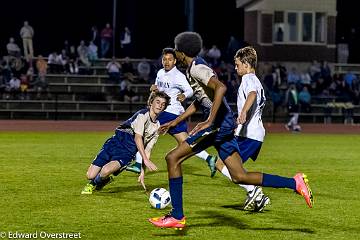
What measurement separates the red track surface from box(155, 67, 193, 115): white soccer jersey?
1652cm

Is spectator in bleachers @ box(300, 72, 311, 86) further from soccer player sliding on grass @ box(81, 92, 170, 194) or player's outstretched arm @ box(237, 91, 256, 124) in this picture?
player's outstretched arm @ box(237, 91, 256, 124)

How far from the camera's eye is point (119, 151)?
13.7m

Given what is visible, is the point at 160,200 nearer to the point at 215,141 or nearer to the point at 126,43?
the point at 215,141

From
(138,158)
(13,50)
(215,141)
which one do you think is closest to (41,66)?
(13,50)

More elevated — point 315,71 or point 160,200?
point 315,71

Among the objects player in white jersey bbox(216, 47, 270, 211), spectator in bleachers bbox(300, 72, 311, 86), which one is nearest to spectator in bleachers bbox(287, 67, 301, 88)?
spectator in bleachers bbox(300, 72, 311, 86)

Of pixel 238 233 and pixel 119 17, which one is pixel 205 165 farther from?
pixel 119 17

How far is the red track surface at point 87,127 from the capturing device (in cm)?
3331

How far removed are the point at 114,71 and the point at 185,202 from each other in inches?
1133

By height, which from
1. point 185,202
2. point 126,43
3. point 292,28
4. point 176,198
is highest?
point 292,28

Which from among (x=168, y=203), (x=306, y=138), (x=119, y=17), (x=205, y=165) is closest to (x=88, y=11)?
(x=119, y=17)

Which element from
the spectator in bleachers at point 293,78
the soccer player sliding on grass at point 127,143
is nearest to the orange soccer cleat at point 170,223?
the soccer player sliding on grass at point 127,143

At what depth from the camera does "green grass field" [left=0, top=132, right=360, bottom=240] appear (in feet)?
35.1

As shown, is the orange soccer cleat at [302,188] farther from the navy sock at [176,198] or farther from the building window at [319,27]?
the building window at [319,27]
